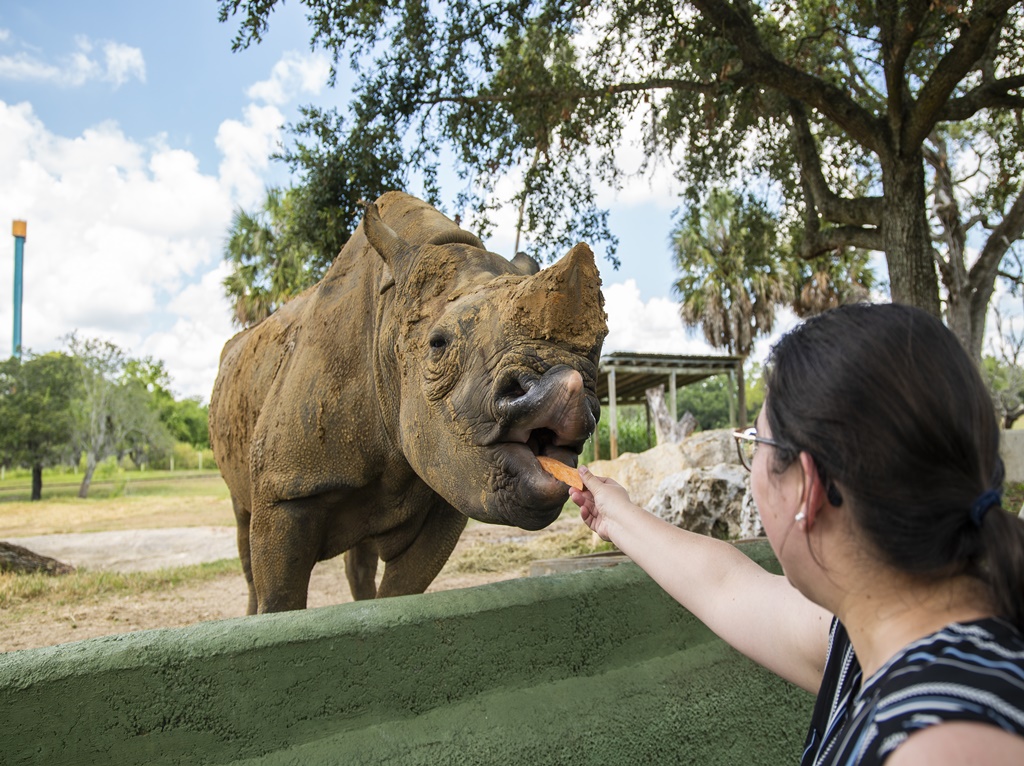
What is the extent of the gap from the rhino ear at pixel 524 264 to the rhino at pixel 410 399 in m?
0.01

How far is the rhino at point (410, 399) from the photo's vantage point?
104 inches

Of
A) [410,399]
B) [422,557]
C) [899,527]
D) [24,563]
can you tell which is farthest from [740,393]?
[899,527]

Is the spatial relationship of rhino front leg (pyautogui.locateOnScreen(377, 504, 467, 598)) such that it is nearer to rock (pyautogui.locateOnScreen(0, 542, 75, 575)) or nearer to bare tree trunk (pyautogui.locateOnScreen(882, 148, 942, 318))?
rock (pyautogui.locateOnScreen(0, 542, 75, 575))

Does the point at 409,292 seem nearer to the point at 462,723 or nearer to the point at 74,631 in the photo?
the point at 462,723

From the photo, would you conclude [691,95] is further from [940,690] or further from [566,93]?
[940,690]

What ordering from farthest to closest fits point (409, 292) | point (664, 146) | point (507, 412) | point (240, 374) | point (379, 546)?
point (664, 146) → point (240, 374) → point (379, 546) → point (409, 292) → point (507, 412)

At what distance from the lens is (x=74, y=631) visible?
18.1 ft

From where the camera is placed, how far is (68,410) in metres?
32.0

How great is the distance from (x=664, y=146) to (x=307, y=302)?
23.5 ft

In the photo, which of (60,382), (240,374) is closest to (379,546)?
(240,374)

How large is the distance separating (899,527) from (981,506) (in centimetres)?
12

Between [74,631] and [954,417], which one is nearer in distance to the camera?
[954,417]

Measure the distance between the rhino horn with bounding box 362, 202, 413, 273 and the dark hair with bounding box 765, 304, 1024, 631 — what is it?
2.50 metres

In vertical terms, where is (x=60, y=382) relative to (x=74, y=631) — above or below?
above
